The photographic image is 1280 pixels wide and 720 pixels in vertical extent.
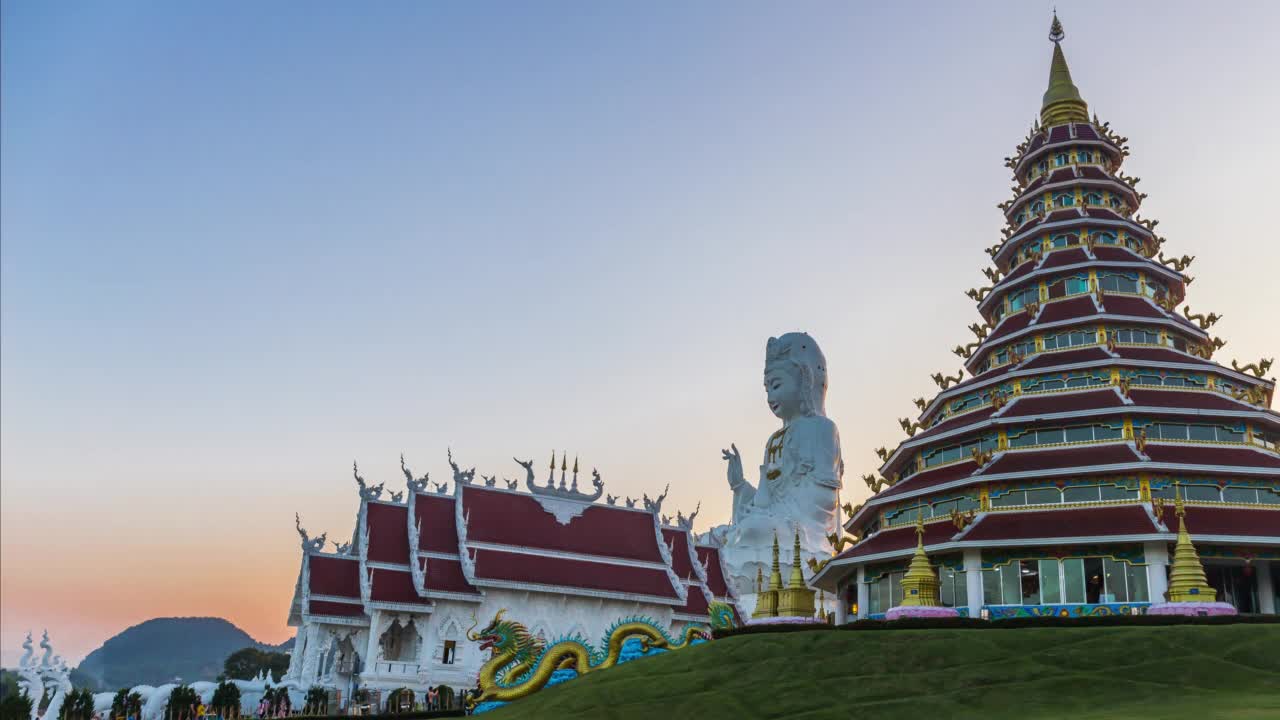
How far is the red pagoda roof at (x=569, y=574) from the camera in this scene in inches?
1672

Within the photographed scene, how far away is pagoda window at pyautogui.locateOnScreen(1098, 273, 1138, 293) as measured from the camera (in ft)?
110

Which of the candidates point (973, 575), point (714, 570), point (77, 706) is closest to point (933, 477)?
point (973, 575)

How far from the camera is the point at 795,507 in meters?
60.6

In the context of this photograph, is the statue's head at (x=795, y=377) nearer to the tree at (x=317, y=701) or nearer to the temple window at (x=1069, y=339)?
the temple window at (x=1069, y=339)

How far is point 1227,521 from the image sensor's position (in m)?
26.0

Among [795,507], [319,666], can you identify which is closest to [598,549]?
[319,666]

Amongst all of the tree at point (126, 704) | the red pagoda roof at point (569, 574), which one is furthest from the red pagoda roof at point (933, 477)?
the tree at point (126, 704)

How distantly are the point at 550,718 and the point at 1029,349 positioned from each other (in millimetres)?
20077

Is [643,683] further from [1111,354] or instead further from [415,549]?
[415,549]

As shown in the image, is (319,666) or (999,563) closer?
(999,563)

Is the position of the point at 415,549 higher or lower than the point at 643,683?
higher

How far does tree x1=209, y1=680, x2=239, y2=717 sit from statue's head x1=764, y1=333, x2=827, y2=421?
35995 millimetres

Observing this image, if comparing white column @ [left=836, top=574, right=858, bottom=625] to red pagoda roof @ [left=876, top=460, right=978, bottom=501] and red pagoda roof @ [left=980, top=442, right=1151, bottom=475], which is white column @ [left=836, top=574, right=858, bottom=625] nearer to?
red pagoda roof @ [left=876, top=460, right=978, bottom=501]

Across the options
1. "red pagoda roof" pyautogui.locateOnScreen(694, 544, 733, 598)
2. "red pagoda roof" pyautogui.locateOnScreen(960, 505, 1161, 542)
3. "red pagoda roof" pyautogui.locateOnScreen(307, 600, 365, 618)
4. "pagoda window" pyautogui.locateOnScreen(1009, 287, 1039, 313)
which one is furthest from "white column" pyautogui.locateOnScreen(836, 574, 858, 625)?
"red pagoda roof" pyautogui.locateOnScreen(307, 600, 365, 618)
